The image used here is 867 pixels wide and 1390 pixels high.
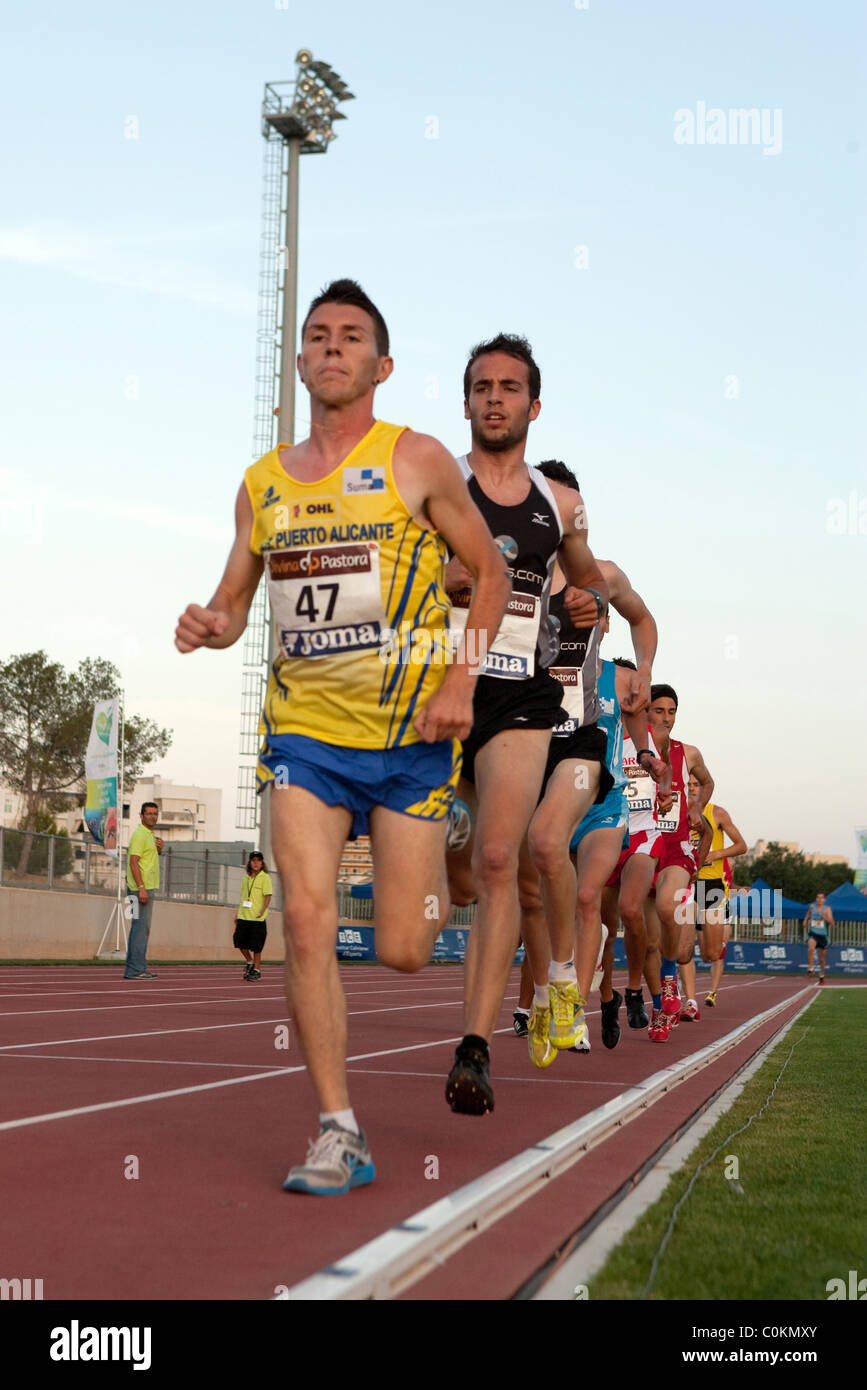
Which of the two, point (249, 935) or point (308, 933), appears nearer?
point (308, 933)

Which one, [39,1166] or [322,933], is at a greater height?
[322,933]

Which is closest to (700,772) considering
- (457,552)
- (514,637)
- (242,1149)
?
(514,637)

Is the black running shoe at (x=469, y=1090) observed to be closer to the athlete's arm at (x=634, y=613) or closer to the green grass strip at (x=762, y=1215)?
the green grass strip at (x=762, y=1215)

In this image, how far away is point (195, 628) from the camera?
462 cm

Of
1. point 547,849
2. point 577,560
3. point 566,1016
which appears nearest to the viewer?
point 577,560

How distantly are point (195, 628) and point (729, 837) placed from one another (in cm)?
1360

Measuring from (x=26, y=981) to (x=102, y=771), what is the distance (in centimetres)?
1206

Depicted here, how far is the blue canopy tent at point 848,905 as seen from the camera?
53.6m

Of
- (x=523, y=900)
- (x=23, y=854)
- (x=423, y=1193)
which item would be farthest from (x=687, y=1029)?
(x=23, y=854)

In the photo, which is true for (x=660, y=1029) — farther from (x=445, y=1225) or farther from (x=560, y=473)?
(x=445, y=1225)

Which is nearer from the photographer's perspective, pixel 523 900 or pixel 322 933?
pixel 322 933
